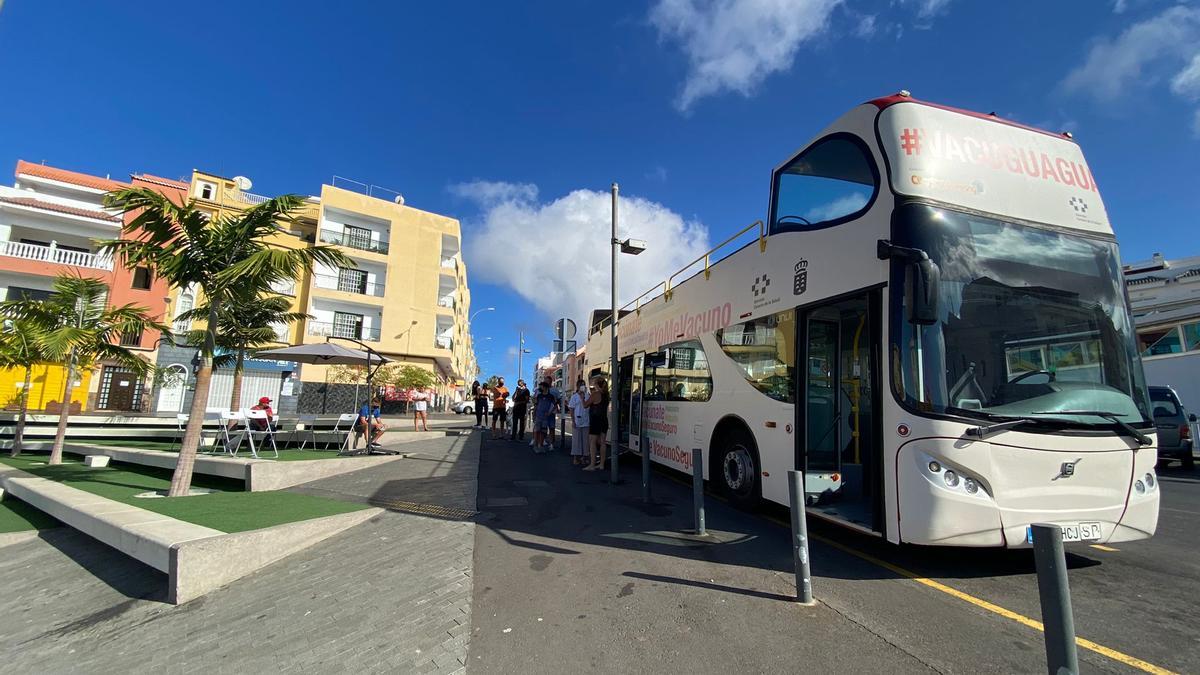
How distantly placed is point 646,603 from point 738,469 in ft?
10.6

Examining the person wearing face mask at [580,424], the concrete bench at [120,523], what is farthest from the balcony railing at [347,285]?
the concrete bench at [120,523]

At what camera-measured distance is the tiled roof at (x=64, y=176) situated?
1203 inches

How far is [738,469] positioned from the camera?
21.8ft

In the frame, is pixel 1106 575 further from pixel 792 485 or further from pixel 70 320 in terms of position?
pixel 70 320

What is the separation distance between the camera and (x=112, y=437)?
540 inches

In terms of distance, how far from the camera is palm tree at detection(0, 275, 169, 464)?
31.0 ft

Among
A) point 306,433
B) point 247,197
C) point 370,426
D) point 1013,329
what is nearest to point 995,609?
point 1013,329

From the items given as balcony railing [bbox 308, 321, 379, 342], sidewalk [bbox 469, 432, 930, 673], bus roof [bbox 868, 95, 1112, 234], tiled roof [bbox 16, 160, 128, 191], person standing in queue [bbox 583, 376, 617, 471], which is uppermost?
tiled roof [bbox 16, 160, 128, 191]

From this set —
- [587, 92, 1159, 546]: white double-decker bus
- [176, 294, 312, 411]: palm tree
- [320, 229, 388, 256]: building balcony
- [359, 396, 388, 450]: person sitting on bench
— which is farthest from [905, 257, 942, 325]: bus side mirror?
[320, 229, 388, 256]: building balcony

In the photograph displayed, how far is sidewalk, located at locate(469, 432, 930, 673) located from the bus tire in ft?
0.88

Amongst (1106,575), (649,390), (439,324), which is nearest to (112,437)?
(649,390)

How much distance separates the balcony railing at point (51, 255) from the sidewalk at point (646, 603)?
108 ft

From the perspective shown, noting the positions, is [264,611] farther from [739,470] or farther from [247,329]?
[247,329]

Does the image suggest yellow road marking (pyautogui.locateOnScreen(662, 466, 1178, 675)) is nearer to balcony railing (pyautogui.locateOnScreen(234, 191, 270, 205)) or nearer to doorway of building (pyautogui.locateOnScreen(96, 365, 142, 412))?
doorway of building (pyautogui.locateOnScreen(96, 365, 142, 412))
